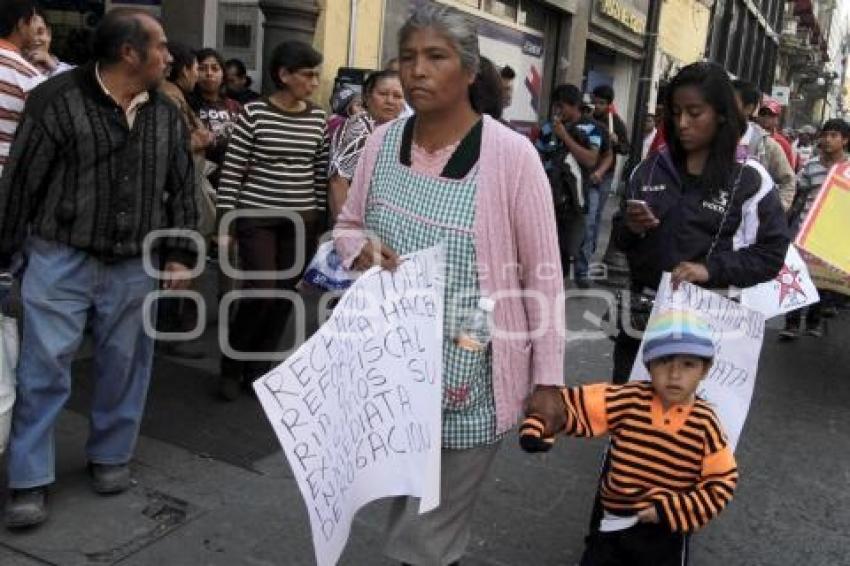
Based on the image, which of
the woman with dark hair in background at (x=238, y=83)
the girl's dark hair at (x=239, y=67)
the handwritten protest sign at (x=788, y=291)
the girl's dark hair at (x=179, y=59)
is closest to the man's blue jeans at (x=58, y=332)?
the girl's dark hair at (x=179, y=59)


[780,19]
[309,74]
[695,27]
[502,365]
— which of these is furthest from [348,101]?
[780,19]

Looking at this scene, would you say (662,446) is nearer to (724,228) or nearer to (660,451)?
(660,451)

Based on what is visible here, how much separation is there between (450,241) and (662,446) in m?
0.95

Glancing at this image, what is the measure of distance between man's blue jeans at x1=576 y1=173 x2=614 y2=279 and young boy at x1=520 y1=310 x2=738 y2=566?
634cm

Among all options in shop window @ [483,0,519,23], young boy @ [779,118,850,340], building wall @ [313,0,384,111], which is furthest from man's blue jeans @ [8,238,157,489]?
shop window @ [483,0,519,23]

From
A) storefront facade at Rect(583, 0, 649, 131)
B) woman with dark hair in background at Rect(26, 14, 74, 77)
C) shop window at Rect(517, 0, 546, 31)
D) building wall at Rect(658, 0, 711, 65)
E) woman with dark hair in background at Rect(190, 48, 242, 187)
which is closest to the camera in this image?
woman with dark hair in background at Rect(26, 14, 74, 77)

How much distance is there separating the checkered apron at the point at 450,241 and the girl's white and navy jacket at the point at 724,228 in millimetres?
1105

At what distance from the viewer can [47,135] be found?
318 centimetres

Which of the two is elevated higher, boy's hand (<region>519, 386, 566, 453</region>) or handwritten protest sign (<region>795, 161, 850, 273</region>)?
handwritten protest sign (<region>795, 161, 850, 273</region>)

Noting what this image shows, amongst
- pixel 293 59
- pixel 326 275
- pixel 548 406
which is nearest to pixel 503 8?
pixel 293 59

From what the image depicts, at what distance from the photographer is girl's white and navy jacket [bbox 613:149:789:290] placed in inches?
125

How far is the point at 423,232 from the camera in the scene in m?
2.39

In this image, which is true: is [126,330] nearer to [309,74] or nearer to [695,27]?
[309,74]

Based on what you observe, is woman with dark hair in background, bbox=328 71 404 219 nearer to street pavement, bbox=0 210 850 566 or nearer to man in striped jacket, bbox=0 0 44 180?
street pavement, bbox=0 210 850 566
